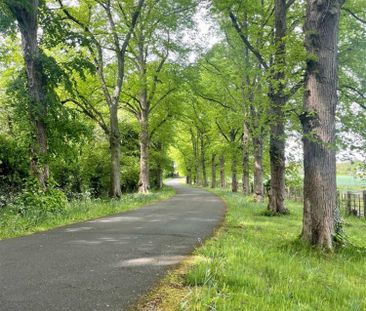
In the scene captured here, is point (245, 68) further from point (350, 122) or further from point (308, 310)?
point (308, 310)

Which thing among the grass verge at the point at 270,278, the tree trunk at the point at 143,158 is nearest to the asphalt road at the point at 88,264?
the grass verge at the point at 270,278

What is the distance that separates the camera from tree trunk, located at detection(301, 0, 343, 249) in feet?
22.5

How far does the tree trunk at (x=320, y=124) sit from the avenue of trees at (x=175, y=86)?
→ 22 millimetres

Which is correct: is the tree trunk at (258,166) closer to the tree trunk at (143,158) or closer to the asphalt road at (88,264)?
the tree trunk at (143,158)

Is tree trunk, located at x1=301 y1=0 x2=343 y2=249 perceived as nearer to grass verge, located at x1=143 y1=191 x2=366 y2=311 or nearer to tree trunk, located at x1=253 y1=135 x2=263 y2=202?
grass verge, located at x1=143 y1=191 x2=366 y2=311

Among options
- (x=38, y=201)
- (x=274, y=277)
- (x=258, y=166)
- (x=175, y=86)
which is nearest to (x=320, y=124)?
(x=274, y=277)

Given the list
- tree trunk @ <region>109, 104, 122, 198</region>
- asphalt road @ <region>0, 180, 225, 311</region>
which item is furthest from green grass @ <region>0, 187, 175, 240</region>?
tree trunk @ <region>109, 104, 122, 198</region>

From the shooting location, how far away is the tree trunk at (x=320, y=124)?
22.5 ft

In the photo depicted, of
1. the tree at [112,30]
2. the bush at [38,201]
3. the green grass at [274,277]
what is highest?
the tree at [112,30]

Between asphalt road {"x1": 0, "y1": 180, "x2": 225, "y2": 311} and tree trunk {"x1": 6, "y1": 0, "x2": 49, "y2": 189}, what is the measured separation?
3418 millimetres

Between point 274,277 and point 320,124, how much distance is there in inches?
140

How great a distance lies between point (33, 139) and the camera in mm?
11695

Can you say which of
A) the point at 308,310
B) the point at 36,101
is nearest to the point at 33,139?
the point at 36,101

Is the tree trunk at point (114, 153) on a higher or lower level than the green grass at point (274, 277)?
higher
